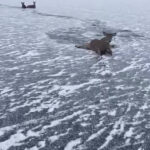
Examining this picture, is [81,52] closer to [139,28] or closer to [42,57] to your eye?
[42,57]

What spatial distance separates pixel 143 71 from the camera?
406 inches

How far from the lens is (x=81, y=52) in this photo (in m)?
12.7

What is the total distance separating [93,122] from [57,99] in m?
1.51

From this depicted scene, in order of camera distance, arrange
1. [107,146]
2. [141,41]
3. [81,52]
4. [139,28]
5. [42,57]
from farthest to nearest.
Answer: [139,28] < [141,41] < [81,52] < [42,57] < [107,146]

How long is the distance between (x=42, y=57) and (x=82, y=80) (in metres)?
3.03

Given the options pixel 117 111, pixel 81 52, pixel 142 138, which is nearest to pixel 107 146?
Result: pixel 142 138

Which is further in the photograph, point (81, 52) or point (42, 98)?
point (81, 52)

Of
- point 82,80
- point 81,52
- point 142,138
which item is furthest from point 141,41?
point 142,138

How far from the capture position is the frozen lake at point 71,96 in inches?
232

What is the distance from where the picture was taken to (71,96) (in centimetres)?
795

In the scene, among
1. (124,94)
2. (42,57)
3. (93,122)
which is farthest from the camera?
(42,57)

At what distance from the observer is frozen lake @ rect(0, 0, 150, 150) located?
232 inches

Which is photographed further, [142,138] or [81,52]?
[81,52]

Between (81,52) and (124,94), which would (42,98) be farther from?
(81,52)
